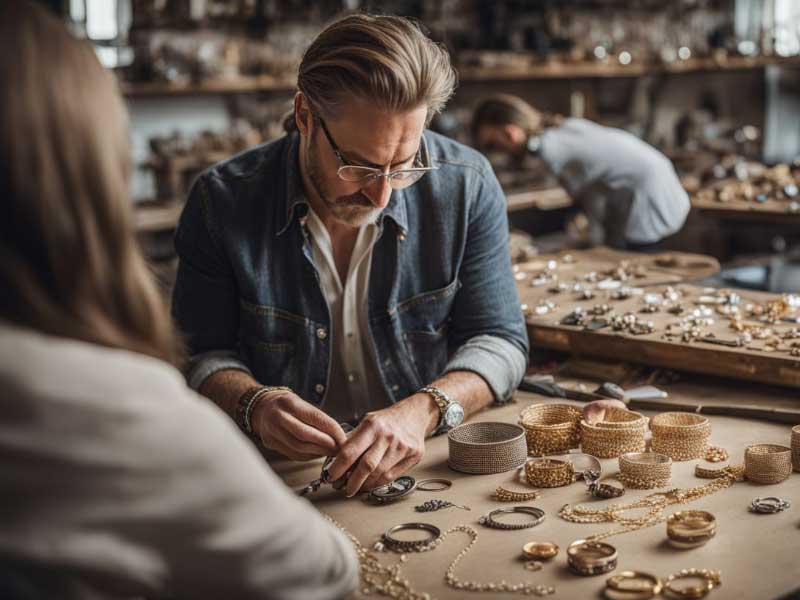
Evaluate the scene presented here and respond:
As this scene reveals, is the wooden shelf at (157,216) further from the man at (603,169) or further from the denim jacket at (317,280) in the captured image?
the denim jacket at (317,280)

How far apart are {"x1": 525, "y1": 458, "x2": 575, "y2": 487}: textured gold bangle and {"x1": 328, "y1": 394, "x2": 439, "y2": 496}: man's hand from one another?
22 centimetres

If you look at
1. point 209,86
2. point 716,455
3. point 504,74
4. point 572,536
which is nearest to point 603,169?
point 504,74

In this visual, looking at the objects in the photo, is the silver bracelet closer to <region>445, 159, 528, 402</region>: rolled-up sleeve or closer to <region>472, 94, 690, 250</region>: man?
<region>445, 159, 528, 402</region>: rolled-up sleeve

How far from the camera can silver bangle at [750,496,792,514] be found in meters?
1.83

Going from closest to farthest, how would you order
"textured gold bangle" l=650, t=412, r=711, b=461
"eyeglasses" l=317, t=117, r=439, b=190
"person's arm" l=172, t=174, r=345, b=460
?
1. "textured gold bangle" l=650, t=412, r=711, b=461
2. "eyeglasses" l=317, t=117, r=439, b=190
3. "person's arm" l=172, t=174, r=345, b=460

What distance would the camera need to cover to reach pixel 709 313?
2908 millimetres

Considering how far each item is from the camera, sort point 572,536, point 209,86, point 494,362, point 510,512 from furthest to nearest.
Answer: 1. point 209,86
2. point 494,362
3. point 510,512
4. point 572,536

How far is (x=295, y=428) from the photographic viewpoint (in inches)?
80.0

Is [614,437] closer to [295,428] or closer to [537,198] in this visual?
[295,428]

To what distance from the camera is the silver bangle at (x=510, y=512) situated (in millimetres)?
1789

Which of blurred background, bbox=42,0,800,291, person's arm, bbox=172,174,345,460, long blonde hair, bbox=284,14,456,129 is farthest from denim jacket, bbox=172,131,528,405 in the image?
blurred background, bbox=42,0,800,291

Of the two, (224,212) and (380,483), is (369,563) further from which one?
(224,212)

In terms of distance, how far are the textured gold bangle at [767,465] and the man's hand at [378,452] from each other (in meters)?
0.63

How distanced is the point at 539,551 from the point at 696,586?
255 millimetres
